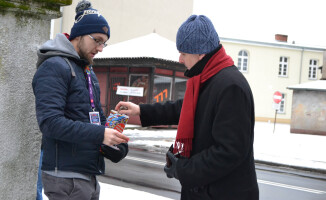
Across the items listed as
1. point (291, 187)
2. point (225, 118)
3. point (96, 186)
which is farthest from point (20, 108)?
point (291, 187)

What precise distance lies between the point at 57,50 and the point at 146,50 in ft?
63.9

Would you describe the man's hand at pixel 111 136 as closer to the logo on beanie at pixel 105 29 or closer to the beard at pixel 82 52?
the beard at pixel 82 52

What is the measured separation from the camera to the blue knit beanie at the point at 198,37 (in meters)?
2.27

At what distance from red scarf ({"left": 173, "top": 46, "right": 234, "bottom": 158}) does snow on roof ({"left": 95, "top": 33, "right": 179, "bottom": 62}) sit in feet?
60.1

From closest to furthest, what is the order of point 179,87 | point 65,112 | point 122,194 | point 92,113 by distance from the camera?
point 65,112 < point 92,113 < point 122,194 < point 179,87

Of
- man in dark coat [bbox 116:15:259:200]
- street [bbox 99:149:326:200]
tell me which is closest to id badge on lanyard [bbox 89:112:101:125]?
man in dark coat [bbox 116:15:259:200]

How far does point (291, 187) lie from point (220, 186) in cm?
706

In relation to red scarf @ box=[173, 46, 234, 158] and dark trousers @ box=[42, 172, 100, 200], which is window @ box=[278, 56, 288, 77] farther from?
dark trousers @ box=[42, 172, 100, 200]

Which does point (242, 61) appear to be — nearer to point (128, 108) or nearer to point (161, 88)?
point (161, 88)

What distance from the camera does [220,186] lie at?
2.19 metres

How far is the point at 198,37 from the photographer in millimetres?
2271

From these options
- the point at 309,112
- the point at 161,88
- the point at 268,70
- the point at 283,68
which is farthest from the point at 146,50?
the point at 283,68

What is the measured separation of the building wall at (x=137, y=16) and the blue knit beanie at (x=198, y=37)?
89.7 feet

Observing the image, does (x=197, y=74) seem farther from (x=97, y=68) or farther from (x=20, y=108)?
(x=97, y=68)
